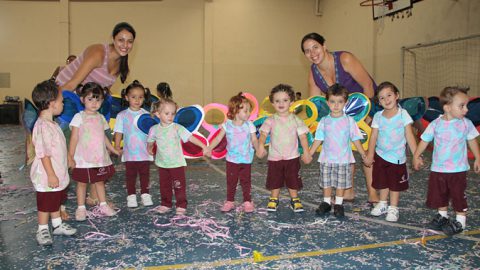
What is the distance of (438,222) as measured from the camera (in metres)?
3.02

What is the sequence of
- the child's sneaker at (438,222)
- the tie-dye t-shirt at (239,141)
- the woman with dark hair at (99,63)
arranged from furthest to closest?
the woman with dark hair at (99,63), the tie-dye t-shirt at (239,141), the child's sneaker at (438,222)

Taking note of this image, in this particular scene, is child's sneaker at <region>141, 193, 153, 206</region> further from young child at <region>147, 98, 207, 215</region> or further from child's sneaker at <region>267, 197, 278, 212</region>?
child's sneaker at <region>267, 197, 278, 212</region>

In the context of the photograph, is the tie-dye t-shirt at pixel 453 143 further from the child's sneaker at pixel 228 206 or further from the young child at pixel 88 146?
the young child at pixel 88 146

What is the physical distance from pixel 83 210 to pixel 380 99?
2458mm

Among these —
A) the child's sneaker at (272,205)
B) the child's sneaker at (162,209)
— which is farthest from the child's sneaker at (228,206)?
the child's sneaker at (162,209)

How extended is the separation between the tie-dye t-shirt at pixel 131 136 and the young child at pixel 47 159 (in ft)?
2.57

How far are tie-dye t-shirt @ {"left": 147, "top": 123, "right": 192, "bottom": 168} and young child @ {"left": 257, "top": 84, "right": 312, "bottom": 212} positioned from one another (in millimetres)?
640

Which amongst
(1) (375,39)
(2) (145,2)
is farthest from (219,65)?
(1) (375,39)

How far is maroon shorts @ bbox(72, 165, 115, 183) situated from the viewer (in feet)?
10.6

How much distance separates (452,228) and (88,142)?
8.85ft

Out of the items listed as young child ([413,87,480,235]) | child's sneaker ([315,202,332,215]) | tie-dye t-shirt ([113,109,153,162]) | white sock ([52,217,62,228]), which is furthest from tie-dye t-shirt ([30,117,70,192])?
young child ([413,87,480,235])

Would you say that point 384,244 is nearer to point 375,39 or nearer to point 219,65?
point 375,39

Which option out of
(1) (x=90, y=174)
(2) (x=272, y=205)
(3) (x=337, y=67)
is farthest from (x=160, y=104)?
(3) (x=337, y=67)

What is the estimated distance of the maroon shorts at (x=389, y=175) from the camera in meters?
3.29
